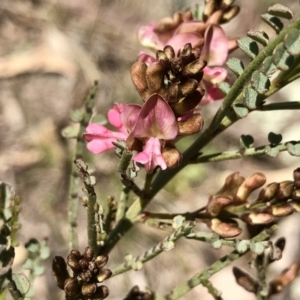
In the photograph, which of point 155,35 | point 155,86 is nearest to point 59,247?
point 155,35

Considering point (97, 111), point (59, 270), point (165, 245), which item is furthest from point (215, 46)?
point (97, 111)

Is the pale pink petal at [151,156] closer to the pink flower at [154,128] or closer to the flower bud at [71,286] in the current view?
the pink flower at [154,128]

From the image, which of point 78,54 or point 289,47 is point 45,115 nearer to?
point 78,54

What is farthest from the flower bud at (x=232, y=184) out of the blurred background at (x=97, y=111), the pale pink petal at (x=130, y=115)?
the blurred background at (x=97, y=111)

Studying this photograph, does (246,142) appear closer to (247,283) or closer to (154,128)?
(154,128)

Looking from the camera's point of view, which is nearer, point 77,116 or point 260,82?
point 260,82

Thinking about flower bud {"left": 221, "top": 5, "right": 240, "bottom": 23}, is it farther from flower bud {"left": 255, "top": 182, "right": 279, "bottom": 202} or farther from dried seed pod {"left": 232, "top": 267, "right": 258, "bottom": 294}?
dried seed pod {"left": 232, "top": 267, "right": 258, "bottom": 294}

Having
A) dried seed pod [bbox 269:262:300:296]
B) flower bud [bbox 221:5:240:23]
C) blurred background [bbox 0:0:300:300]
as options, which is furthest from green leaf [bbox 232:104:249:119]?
blurred background [bbox 0:0:300:300]

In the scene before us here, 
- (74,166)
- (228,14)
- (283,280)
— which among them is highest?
(228,14)
